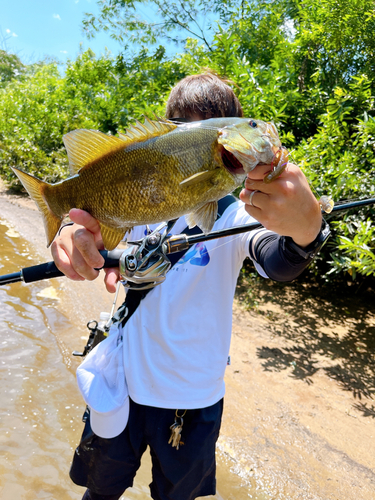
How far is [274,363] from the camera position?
4.26 m

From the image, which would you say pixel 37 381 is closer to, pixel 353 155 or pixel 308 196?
pixel 308 196

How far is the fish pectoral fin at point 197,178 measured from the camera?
0.97 m

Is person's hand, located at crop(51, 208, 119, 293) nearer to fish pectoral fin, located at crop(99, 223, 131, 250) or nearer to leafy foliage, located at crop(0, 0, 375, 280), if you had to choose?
fish pectoral fin, located at crop(99, 223, 131, 250)

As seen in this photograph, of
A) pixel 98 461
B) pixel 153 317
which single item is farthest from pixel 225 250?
pixel 98 461

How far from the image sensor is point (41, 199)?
1.17 metres

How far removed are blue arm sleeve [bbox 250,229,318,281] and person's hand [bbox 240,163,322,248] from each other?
0.53 ft

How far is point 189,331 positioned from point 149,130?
1089 millimetres

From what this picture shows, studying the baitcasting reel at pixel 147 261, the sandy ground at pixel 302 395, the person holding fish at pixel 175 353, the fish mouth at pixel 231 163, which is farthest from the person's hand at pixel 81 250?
the sandy ground at pixel 302 395

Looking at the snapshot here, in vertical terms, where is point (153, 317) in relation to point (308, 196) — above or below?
below

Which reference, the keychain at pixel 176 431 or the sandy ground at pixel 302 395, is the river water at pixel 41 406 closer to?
the sandy ground at pixel 302 395

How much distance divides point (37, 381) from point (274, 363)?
2.78 meters

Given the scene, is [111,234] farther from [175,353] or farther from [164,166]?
[175,353]

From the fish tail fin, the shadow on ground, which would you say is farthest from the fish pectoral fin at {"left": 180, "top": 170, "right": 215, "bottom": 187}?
the shadow on ground

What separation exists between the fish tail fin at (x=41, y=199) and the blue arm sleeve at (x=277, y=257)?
0.86m
